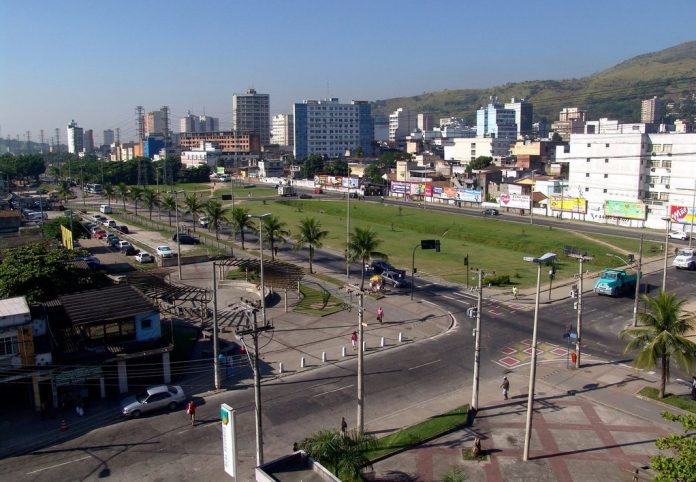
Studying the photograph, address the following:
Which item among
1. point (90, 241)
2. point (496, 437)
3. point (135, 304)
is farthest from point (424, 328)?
point (90, 241)

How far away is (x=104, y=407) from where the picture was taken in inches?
1171

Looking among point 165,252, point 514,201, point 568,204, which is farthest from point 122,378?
point 514,201

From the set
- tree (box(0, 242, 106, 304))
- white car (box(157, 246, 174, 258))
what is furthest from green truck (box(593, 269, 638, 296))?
white car (box(157, 246, 174, 258))

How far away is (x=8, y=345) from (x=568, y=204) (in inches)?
3306

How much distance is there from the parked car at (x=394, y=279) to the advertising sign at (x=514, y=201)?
55.1 metres

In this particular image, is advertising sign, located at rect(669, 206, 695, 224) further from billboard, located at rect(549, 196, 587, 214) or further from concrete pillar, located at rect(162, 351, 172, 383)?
concrete pillar, located at rect(162, 351, 172, 383)

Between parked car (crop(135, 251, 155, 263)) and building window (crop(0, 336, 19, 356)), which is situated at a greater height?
building window (crop(0, 336, 19, 356))

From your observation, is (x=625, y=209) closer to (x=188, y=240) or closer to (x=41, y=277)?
(x=188, y=240)

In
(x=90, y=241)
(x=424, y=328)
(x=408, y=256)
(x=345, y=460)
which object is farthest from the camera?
(x=90, y=241)

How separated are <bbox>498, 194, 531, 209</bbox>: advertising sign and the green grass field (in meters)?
9.82

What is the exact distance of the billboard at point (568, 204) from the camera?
305 feet

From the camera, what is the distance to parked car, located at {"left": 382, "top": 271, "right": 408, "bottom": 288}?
52469mm

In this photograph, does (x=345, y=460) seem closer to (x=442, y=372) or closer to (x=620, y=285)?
(x=442, y=372)

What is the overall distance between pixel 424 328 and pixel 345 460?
22548mm
